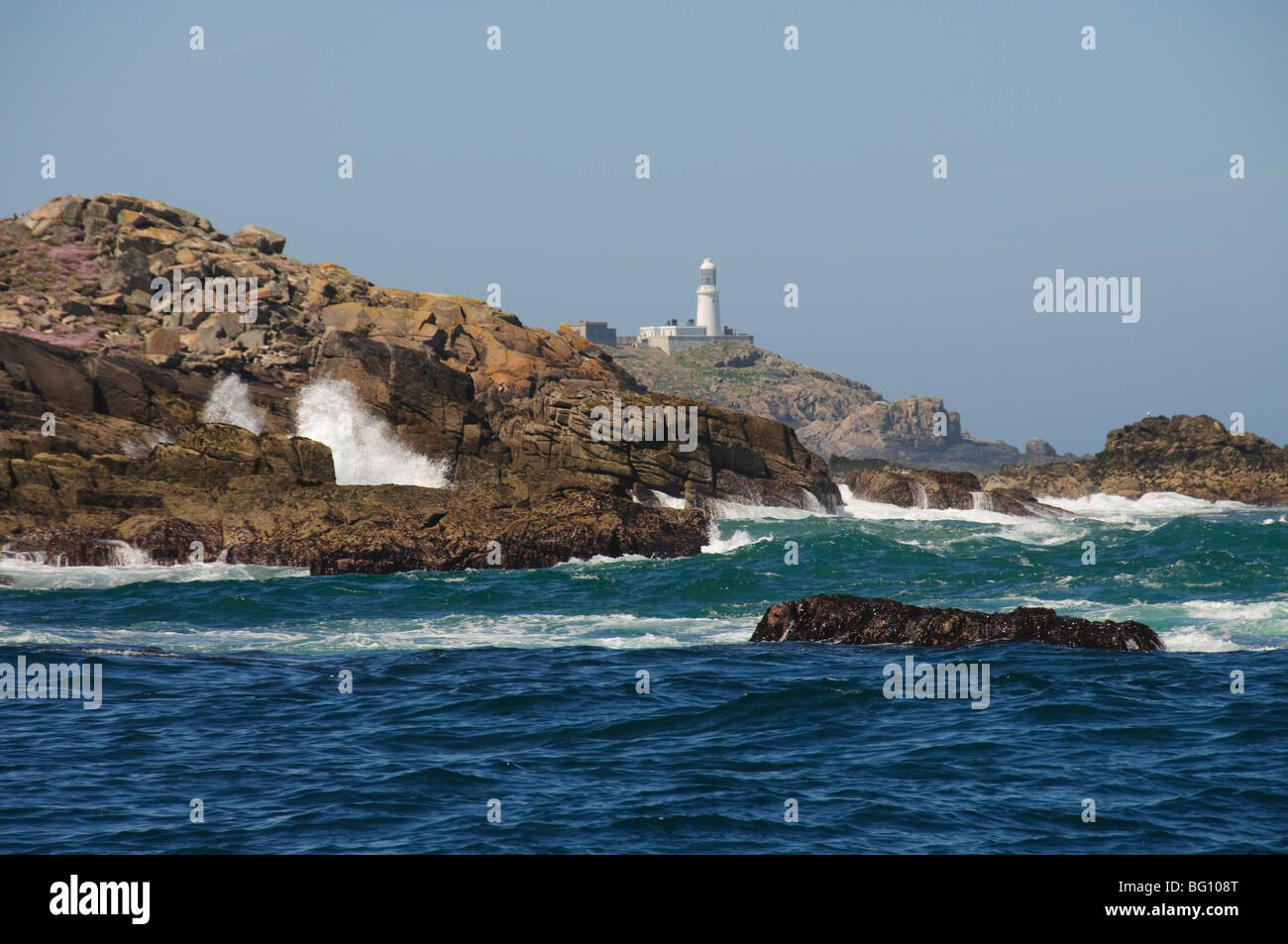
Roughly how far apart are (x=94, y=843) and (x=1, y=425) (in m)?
35.3

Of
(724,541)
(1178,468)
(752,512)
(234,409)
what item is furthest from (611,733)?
(1178,468)

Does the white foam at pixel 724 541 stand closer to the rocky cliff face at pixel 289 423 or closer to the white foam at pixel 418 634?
the rocky cliff face at pixel 289 423

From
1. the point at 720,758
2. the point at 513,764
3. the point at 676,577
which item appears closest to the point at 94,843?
the point at 513,764

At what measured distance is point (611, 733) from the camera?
53.5 feet

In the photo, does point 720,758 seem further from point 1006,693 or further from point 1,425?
point 1,425

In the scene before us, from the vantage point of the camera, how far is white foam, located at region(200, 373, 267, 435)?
53.1m

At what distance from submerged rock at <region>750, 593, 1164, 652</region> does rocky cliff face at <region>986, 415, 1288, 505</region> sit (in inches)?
2090

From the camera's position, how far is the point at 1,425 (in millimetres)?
42500

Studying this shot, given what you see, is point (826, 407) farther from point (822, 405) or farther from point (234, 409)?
point (234, 409)

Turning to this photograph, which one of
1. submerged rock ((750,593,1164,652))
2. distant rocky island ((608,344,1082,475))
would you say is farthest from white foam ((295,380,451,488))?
distant rocky island ((608,344,1082,475))

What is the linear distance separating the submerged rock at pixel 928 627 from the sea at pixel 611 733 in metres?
0.57

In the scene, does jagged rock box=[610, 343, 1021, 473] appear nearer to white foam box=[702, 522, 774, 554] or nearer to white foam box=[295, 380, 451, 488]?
white foam box=[295, 380, 451, 488]

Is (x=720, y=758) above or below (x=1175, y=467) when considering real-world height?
below

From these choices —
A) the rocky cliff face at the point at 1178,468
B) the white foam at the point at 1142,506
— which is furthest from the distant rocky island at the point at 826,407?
the white foam at the point at 1142,506
